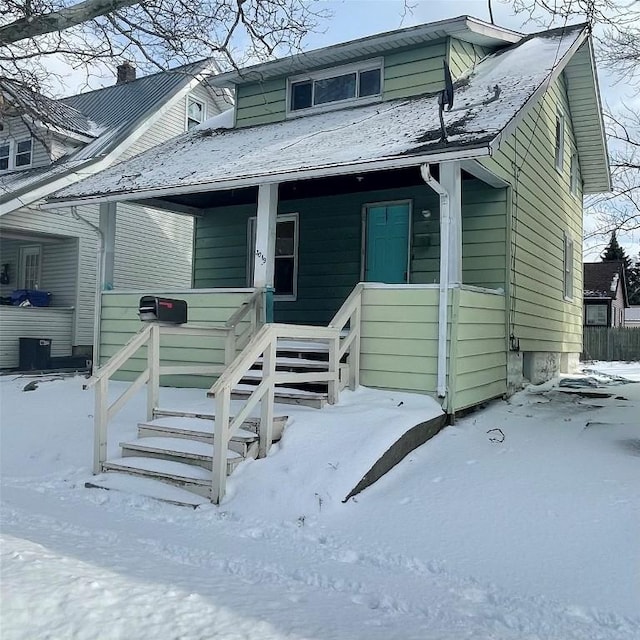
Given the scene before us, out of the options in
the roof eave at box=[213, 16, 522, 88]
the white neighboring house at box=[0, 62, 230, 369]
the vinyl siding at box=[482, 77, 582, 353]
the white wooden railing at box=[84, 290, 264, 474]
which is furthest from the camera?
the white neighboring house at box=[0, 62, 230, 369]

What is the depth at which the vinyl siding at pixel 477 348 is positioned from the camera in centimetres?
717

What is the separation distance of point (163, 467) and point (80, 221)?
10223 millimetres

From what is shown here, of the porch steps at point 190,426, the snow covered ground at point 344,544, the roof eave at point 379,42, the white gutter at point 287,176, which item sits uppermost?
the roof eave at point 379,42

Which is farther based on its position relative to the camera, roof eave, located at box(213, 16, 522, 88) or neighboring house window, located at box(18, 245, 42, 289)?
neighboring house window, located at box(18, 245, 42, 289)

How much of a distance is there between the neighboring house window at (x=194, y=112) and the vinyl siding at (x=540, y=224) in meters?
10.8

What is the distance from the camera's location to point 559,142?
1273 centimetres

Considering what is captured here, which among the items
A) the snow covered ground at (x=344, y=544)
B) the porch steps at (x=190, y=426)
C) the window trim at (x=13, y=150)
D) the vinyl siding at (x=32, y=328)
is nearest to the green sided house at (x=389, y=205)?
the porch steps at (x=190, y=426)

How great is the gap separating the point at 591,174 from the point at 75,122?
13.4 metres

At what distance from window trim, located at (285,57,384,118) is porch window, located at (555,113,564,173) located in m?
4.15

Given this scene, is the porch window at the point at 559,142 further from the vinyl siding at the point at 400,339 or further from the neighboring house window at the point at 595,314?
the neighboring house window at the point at 595,314

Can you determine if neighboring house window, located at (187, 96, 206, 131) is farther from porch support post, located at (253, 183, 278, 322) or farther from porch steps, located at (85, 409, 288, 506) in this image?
porch steps, located at (85, 409, 288, 506)

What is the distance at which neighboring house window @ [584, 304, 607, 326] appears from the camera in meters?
34.1

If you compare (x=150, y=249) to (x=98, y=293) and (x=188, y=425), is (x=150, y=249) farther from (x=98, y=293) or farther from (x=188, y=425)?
(x=188, y=425)

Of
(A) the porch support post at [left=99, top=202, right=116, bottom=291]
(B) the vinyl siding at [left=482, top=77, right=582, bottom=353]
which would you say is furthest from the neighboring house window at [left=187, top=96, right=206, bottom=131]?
(B) the vinyl siding at [left=482, top=77, right=582, bottom=353]
